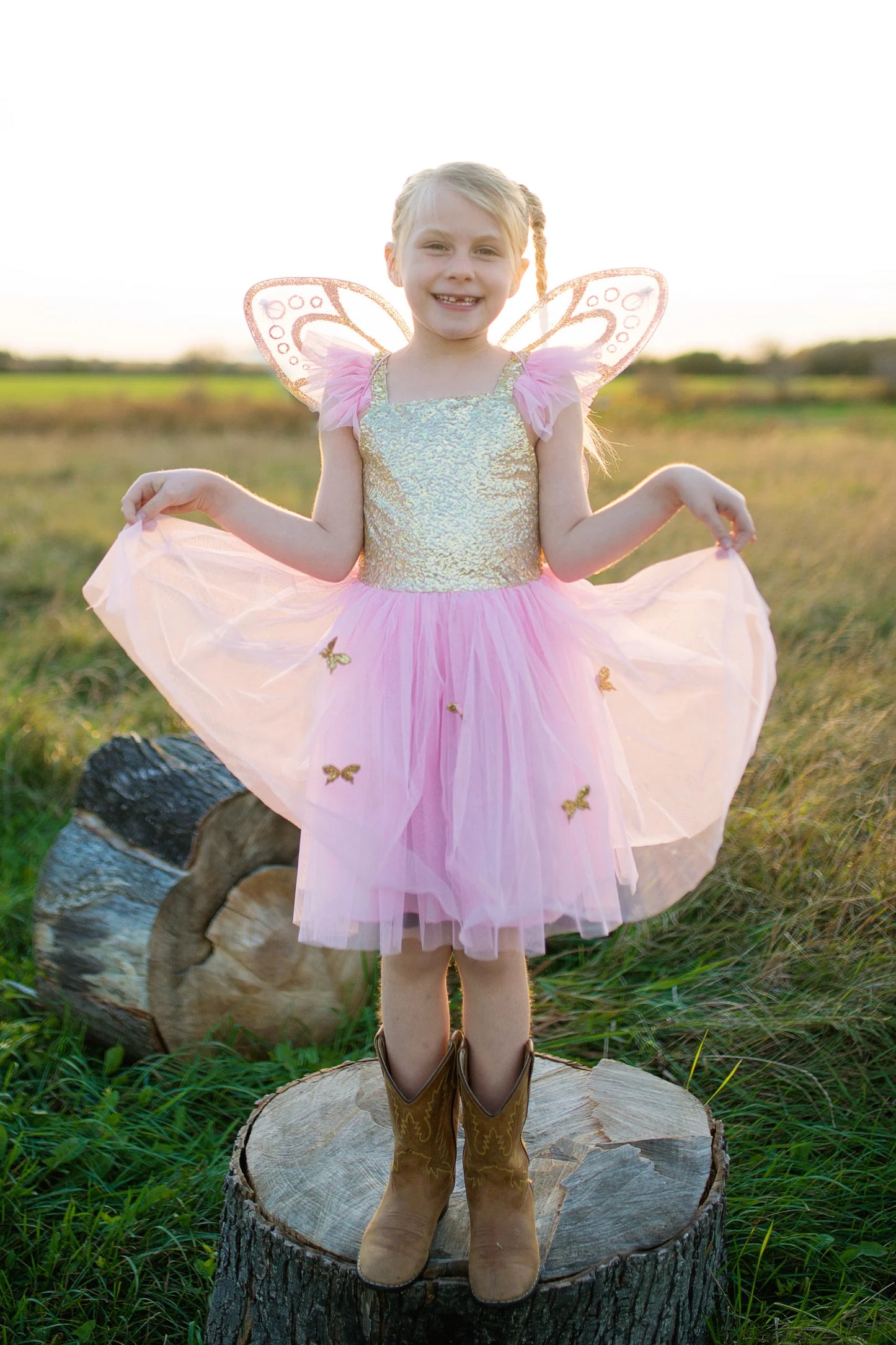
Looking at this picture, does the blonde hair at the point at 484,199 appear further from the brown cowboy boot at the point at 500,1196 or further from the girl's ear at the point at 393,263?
the brown cowboy boot at the point at 500,1196

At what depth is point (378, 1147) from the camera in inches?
85.3

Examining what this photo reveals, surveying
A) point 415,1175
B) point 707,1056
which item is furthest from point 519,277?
point 707,1056

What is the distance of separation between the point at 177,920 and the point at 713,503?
6.05ft

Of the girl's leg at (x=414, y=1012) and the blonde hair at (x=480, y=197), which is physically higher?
the blonde hair at (x=480, y=197)

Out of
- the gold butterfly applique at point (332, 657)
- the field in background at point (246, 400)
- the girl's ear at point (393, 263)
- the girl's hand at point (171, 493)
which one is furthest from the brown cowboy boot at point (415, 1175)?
the field in background at point (246, 400)

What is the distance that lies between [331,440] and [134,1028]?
1.73 meters

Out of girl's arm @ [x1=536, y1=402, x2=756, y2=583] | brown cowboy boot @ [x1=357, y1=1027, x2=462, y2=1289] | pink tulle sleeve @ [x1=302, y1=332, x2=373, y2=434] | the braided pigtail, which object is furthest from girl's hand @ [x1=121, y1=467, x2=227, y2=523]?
brown cowboy boot @ [x1=357, y1=1027, x2=462, y2=1289]

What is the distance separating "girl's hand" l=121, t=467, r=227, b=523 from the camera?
1977mm

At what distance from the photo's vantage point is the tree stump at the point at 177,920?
2.89m

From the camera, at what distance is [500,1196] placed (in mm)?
1885

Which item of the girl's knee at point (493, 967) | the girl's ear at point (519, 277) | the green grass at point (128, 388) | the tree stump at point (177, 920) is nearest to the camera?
the girl's knee at point (493, 967)

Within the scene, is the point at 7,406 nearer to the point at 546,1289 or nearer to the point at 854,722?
the point at 854,722

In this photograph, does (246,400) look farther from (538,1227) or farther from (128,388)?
(538,1227)

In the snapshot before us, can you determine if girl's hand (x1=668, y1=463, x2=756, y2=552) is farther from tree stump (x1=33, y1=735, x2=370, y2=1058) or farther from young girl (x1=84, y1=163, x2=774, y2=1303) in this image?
tree stump (x1=33, y1=735, x2=370, y2=1058)
